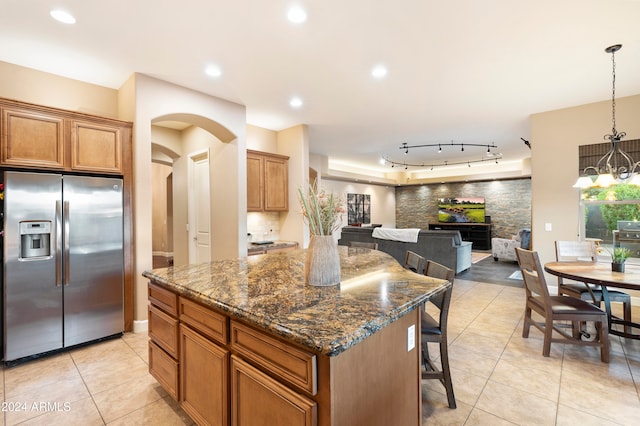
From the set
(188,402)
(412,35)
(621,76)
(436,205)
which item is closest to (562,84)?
(621,76)

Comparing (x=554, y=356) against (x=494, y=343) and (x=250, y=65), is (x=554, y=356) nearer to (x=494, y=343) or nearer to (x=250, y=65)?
(x=494, y=343)

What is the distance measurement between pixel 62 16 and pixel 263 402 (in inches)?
131

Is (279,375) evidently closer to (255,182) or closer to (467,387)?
(467,387)

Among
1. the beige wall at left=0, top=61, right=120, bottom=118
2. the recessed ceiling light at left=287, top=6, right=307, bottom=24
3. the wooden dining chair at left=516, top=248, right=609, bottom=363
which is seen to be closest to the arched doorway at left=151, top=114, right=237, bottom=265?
the beige wall at left=0, top=61, right=120, bottom=118

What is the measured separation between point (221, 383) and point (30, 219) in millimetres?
2685

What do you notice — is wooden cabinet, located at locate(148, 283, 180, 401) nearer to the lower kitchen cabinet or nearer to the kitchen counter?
the lower kitchen cabinet

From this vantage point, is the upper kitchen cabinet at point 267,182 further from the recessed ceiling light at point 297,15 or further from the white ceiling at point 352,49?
the recessed ceiling light at point 297,15

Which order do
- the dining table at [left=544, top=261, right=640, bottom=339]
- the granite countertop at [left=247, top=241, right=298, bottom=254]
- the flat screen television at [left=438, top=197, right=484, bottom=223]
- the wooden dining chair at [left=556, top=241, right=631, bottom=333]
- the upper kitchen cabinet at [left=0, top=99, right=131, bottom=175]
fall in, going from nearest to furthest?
the dining table at [left=544, top=261, right=640, bottom=339] → the upper kitchen cabinet at [left=0, top=99, right=131, bottom=175] → the wooden dining chair at [left=556, top=241, right=631, bottom=333] → the granite countertop at [left=247, top=241, right=298, bottom=254] → the flat screen television at [left=438, top=197, right=484, bottom=223]

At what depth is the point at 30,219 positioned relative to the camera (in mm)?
2748

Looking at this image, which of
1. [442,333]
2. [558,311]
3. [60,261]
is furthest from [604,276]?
[60,261]

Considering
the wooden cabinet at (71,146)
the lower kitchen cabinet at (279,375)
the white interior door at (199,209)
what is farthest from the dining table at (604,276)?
the white interior door at (199,209)

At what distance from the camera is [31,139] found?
2.82 metres

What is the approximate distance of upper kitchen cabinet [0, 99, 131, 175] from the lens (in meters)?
2.72

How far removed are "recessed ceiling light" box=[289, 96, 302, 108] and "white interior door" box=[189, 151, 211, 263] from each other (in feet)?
5.75
